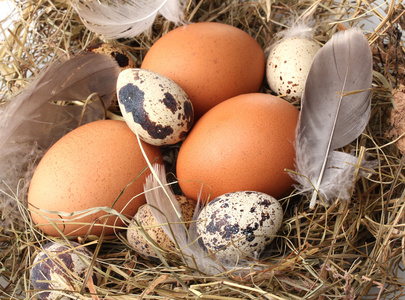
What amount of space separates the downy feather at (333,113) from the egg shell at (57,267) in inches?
23.8

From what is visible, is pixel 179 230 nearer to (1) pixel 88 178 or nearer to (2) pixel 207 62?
(1) pixel 88 178

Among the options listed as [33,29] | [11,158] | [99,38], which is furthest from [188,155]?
[33,29]

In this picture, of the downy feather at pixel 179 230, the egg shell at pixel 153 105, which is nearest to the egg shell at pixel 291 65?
the egg shell at pixel 153 105

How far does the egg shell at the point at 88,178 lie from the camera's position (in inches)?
46.3

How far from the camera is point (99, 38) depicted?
1.63 m

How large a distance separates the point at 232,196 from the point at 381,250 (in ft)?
1.22

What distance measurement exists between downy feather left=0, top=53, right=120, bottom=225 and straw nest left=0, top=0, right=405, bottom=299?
89 millimetres

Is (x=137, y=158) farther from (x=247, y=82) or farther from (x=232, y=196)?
(x=247, y=82)

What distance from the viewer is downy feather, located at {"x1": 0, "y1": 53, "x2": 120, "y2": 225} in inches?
50.6

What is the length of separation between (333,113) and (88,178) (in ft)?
2.23

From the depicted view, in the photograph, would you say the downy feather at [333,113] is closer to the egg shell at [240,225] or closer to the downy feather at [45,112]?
the egg shell at [240,225]

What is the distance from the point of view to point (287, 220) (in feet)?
3.86

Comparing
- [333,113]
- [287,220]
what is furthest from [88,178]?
[333,113]

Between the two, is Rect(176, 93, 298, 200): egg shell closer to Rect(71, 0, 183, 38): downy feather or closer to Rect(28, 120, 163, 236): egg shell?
Rect(28, 120, 163, 236): egg shell
